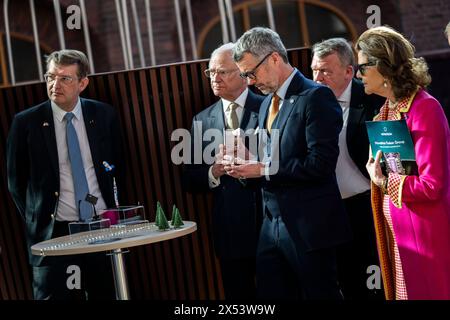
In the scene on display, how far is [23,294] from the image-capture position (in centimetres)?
622

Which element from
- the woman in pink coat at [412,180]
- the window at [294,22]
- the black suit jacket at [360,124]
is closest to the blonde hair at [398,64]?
the woman in pink coat at [412,180]

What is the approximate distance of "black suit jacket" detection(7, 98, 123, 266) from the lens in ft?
17.5

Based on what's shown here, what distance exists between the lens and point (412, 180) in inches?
147

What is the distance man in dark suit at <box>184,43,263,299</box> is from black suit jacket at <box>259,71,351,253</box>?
2.13 ft

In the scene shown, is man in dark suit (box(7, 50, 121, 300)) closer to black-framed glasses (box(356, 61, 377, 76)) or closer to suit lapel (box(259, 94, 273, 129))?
suit lapel (box(259, 94, 273, 129))

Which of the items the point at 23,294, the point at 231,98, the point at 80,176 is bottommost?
the point at 23,294

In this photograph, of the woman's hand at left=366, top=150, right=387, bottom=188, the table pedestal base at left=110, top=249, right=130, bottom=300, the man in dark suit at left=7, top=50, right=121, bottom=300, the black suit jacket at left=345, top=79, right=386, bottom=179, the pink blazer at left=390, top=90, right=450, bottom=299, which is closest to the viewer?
the pink blazer at left=390, top=90, right=450, bottom=299

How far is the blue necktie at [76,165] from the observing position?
206 inches

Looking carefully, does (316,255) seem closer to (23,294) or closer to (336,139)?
(336,139)

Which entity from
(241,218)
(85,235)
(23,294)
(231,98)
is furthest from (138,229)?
(23,294)

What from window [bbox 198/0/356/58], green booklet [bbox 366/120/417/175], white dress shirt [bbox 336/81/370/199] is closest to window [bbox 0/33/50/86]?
window [bbox 198/0/356/58]

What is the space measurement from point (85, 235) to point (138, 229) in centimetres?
28

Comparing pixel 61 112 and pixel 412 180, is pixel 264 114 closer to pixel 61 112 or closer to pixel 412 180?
pixel 412 180

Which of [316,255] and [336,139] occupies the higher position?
[336,139]
